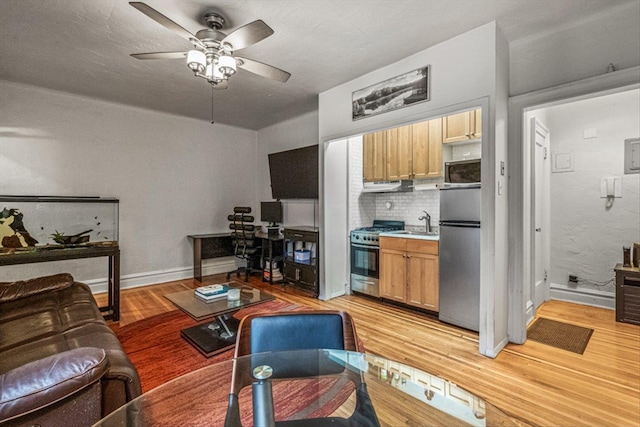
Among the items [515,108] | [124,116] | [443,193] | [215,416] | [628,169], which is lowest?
[215,416]

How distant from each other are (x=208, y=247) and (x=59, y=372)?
163 inches

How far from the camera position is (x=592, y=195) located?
12.3 feet

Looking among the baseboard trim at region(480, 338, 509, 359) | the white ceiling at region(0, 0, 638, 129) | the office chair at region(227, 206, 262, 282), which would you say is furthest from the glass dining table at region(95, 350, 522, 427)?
the office chair at region(227, 206, 262, 282)

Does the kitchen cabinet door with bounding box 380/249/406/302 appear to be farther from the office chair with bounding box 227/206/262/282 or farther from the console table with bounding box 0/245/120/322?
the console table with bounding box 0/245/120/322

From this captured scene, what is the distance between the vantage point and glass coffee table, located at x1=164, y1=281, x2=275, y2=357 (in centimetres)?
239

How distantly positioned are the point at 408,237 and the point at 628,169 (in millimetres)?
2748

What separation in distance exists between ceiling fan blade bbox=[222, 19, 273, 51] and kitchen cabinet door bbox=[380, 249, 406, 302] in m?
2.74

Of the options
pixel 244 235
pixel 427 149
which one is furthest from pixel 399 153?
pixel 244 235

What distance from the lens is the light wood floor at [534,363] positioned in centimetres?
181

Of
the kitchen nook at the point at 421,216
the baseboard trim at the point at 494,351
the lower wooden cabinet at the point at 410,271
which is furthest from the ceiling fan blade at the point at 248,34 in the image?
the baseboard trim at the point at 494,351

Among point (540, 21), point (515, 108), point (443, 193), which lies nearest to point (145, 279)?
point (443, 193)

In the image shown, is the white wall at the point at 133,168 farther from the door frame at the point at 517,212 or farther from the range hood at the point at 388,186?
the door frame at the point at 517,212

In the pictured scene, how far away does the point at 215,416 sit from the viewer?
1260 millimetres

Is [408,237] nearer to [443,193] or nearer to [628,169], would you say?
[443,193]
